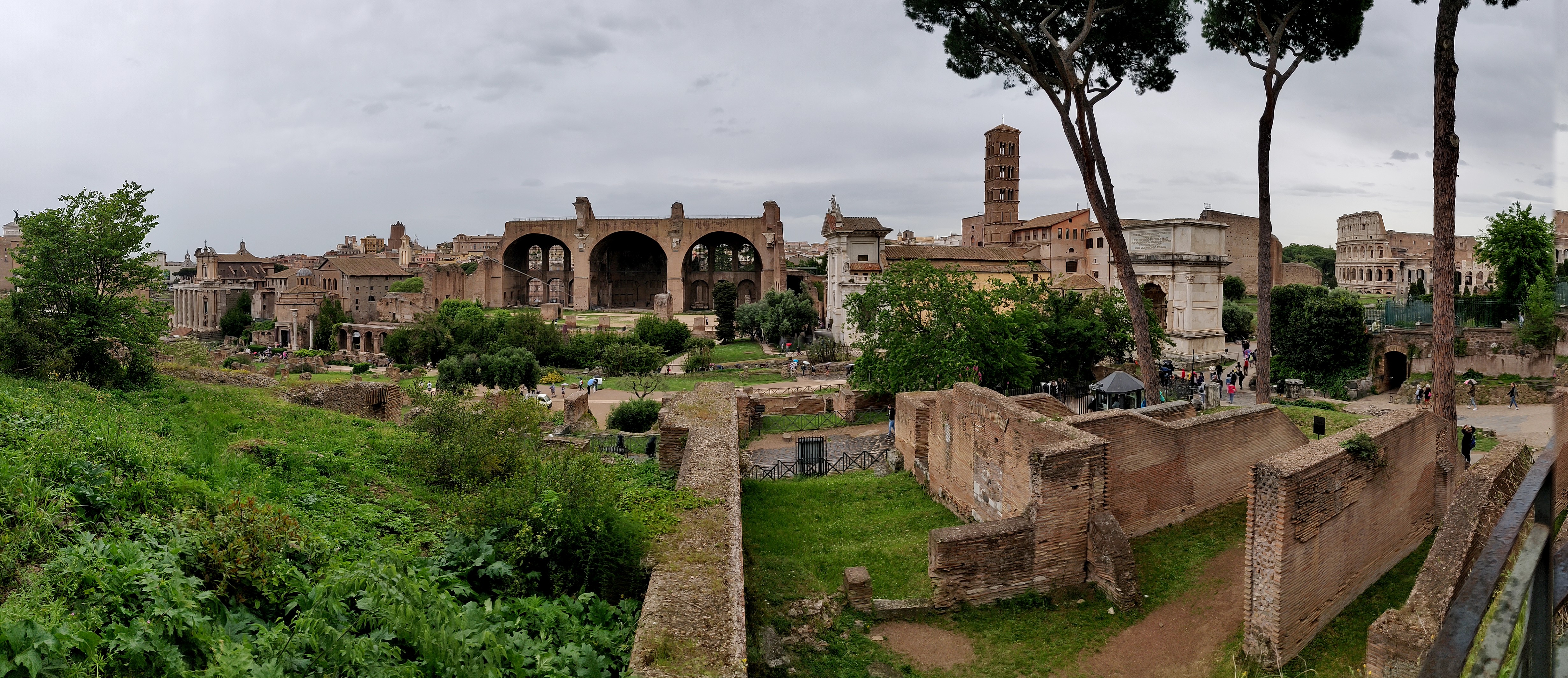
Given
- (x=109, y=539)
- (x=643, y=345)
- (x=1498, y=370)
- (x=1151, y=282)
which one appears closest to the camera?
(x=109, y=539)

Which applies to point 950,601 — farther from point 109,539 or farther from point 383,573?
point 109,539

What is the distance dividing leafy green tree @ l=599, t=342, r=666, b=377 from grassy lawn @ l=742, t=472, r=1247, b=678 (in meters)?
24.5

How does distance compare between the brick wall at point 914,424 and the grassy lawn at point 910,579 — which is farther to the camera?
the brick wall at point 914,424

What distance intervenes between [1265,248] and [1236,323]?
2783cm

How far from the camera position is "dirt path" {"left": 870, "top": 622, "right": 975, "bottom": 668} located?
308 inches

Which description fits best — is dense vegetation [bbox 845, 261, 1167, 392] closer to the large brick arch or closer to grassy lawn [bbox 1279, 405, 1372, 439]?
grassy lawn [bbox 1279, 405, 1372, 439]

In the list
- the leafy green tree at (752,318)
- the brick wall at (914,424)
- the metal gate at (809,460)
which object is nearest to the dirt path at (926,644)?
the brick wall at (914,424)

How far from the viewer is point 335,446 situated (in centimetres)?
970

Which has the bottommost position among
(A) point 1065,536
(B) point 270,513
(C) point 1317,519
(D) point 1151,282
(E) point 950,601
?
(E) point 950,601

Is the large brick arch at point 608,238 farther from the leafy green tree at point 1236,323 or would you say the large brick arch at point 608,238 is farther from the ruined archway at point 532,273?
the leafy green tree at point 1236,323

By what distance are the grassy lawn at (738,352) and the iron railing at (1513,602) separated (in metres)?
38.4

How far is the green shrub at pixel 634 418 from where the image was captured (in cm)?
2255


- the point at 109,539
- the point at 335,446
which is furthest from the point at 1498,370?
the point at 109,539

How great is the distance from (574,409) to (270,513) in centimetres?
1816
